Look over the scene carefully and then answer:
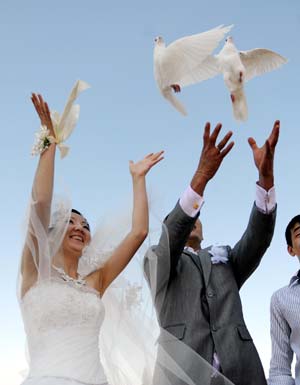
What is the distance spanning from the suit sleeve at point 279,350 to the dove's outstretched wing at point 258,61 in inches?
68.5

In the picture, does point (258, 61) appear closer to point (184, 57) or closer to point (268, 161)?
point (184, 57)

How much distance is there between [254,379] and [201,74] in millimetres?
2148

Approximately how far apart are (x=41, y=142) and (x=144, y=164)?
0.71 metres

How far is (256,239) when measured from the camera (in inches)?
142

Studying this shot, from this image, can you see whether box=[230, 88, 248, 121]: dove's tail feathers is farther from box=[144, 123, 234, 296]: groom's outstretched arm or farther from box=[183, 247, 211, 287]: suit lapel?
box=[183, 247, 211, 287]: suit lapel

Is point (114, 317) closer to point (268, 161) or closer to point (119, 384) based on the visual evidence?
point (119, 384)

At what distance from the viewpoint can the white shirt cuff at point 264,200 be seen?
3574 millimetres

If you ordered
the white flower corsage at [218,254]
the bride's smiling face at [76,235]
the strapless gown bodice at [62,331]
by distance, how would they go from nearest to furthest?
the strapless gown bodice at [62,331] → the bride's smiling face at [76,235] → the white flower corsage at [218,254]

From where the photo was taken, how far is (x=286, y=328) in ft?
12.4

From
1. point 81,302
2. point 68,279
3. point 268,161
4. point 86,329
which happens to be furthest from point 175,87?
point 86,329

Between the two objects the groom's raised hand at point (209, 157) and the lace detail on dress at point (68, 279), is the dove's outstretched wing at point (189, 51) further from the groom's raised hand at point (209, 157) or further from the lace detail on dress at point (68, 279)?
the lace detail on dress at point (68, 279)

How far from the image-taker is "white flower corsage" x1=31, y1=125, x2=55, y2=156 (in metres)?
3.30

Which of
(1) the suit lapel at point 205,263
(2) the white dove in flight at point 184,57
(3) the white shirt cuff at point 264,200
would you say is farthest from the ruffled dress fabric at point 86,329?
(2) the white dove in flight at point 184,57

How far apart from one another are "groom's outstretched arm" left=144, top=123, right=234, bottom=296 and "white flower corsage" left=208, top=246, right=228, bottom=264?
28 cm
